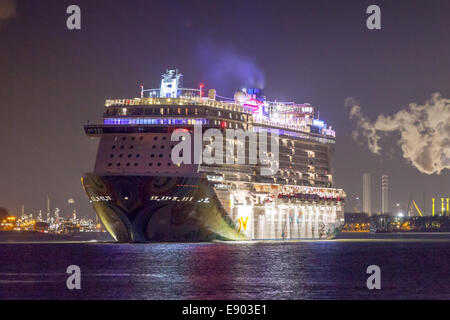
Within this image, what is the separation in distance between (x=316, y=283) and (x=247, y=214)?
153 ft

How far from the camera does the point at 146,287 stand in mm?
61500

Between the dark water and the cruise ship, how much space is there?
400cm

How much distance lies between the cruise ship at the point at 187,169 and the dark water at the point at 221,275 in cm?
400

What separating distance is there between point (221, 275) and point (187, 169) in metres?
30.8

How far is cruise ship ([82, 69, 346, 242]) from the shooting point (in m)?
96.2

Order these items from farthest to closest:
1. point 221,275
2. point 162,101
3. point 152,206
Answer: point 162,101
point 152,206
point 221,275

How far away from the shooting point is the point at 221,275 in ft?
228

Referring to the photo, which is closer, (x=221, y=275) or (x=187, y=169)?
(x=221, y=275)

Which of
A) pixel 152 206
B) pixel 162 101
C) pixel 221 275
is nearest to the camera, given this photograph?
pixel 221 275

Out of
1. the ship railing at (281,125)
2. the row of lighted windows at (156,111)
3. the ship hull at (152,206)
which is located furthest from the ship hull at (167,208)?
the ship railing at (281,125)

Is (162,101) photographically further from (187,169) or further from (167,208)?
(167,208)

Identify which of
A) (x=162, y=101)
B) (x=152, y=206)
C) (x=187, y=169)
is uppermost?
(x=162, y=101)

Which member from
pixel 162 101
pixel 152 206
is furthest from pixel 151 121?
pixel 152 206
